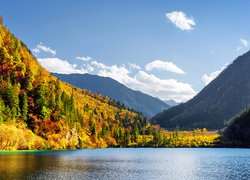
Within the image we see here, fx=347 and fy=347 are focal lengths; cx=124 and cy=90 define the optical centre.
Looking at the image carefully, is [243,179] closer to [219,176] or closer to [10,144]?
[219,176]

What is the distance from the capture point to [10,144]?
175 m

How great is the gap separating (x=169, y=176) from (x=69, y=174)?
2464 cm

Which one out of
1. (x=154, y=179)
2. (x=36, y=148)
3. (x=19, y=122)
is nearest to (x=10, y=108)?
(x=19, y=122)

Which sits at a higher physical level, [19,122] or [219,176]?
[19,122]

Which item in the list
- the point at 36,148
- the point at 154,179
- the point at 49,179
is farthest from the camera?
the point at 36,148

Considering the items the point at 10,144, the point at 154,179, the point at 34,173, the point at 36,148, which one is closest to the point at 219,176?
the point at 154,179

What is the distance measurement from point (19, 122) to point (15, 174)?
125226 mm

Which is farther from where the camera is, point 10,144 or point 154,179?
point 10,144

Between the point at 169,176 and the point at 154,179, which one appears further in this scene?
the point at 169,176

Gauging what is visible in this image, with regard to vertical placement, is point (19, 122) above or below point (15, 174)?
above

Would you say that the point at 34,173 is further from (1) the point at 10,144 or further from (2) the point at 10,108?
(2) the point at 10,108

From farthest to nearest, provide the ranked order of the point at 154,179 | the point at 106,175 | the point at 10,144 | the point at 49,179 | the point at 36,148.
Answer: the point at 36,148 < the point at 10,144 < the point at 106,175 < the point at 154,179 < the point at 49,179

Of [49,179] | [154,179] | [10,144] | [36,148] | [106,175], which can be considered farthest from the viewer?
[36,148]

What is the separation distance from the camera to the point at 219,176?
86.2 meters
